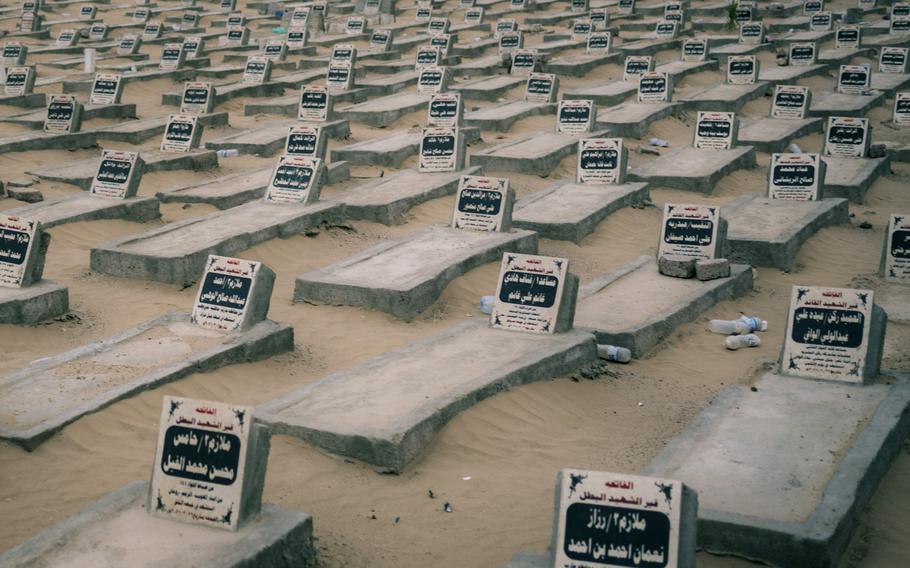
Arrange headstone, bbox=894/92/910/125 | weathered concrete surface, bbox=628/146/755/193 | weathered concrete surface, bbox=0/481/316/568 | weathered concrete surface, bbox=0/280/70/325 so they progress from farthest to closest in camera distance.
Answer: headstone, bbox=894/92/910/125 < weathered concrete surface, bbox=628/146/755/193 < weathered concrete surface, bbox=0/280/70/325 < weathered concrete surface, bbox=0/481/316/568

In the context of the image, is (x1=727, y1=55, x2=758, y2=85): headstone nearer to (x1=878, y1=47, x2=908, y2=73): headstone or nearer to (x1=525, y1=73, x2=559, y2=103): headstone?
(x1=878, y1=47, x2=908, y2=73): headstone

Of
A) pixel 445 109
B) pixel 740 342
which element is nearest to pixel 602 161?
pixel 445 109

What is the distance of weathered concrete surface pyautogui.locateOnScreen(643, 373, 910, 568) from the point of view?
5.29 metres

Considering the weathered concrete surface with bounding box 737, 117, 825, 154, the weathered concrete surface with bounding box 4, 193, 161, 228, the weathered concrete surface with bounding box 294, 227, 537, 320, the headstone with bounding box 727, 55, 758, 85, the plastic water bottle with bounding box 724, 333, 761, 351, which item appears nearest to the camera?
the plastic water bottle with bounding box 724, 333, 761, 351

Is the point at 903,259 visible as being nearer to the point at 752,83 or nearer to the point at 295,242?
the point at 295,242

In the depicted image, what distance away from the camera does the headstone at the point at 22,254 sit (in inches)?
366

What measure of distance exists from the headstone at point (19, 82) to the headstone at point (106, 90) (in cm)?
149

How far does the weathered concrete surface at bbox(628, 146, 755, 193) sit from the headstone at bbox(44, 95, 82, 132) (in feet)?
27.4

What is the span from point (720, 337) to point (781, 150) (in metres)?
8.50

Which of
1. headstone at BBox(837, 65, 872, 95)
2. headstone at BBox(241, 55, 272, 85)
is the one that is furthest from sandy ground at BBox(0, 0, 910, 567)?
headstone at BBox(241, 55, 272, 85)

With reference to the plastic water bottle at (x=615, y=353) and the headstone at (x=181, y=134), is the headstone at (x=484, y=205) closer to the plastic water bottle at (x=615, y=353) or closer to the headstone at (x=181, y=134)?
the plastic water bottle at (x=615, y=353)

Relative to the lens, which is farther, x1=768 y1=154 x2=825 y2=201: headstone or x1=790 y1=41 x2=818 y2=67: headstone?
x1=790 y1=41 x2=818 y2=67: headstone

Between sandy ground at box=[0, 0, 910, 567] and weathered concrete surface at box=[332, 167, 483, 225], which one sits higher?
weathered concrete surface at box=[332, 167, 483, 225]

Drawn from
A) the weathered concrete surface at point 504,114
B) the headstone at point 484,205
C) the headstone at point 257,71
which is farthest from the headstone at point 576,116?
the headstone at point 257,71
